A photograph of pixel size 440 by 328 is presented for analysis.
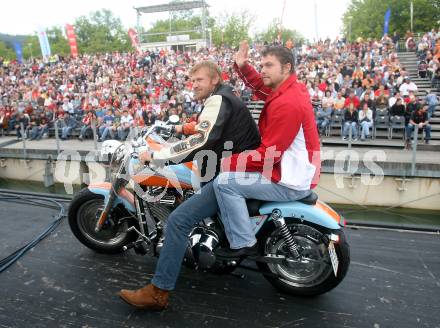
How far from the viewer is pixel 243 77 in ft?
11.0

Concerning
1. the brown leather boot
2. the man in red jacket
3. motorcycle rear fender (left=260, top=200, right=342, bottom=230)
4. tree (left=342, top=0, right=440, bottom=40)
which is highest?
tree (left=342, top=0, right=440, bottom=40)

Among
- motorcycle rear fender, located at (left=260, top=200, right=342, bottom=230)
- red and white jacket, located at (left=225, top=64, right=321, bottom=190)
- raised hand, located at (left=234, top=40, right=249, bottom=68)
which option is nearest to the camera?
red and white jacket, located at (left=225, top=64, right=321, bottom=190)

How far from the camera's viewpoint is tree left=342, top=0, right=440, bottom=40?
118 ft

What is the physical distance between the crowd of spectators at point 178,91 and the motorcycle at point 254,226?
489cm

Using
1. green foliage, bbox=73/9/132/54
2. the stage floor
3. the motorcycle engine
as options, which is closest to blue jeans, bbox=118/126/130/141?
the stage floor

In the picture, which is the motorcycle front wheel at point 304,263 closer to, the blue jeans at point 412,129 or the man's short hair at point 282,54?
the man's short hair at point 282,54

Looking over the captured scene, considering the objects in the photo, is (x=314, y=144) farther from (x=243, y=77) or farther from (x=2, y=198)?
(x=2, y=198)

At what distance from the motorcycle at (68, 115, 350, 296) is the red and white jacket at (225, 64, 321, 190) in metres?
0.24

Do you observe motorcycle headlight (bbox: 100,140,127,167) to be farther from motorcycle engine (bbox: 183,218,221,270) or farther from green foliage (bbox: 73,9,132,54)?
green foliage (bbox: 73,9,132,54)

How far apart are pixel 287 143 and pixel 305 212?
55 cm

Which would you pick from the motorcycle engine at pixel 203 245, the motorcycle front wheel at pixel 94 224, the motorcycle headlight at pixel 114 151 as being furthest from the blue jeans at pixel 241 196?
the motorcycle front wheel at pixel 94 224

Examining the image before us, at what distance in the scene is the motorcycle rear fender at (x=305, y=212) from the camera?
2.72 m

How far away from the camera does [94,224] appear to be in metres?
3.62

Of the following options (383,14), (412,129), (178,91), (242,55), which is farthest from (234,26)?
(242,55)
